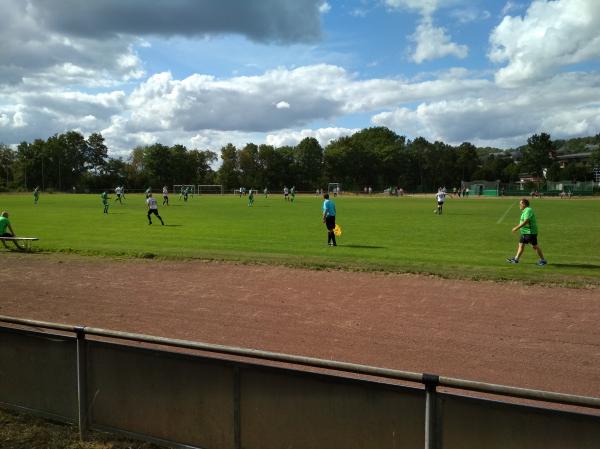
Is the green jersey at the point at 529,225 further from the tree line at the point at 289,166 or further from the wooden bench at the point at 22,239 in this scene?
the tree line at the point at 289,166

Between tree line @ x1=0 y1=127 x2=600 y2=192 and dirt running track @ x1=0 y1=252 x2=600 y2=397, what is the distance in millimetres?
110242

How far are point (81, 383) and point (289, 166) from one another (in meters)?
122

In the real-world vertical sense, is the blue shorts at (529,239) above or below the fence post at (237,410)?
above

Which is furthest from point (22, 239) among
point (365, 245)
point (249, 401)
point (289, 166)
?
point (289, 166)

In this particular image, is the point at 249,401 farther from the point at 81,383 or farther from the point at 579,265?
the point at 579,265

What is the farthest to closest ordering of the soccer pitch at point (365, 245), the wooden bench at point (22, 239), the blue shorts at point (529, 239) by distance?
the wooden bench at point (22, 239), the blue shorts at point (529, 239), the soccer pitch at point (365, 245)

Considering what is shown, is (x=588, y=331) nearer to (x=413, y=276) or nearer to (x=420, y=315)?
(x=420, y=315)

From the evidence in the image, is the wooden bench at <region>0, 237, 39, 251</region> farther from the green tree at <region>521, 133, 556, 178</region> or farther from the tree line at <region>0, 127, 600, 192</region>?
the green tree at <region>521, 133, 556, 178</region>

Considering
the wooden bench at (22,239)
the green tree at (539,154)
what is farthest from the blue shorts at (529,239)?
the green tree at (539,154)

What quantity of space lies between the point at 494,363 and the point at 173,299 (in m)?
6.61

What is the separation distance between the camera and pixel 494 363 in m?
7.06

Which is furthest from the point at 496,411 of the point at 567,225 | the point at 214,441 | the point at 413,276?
the point at 567,225

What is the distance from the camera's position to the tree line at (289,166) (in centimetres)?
12525

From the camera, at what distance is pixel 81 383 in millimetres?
4797
